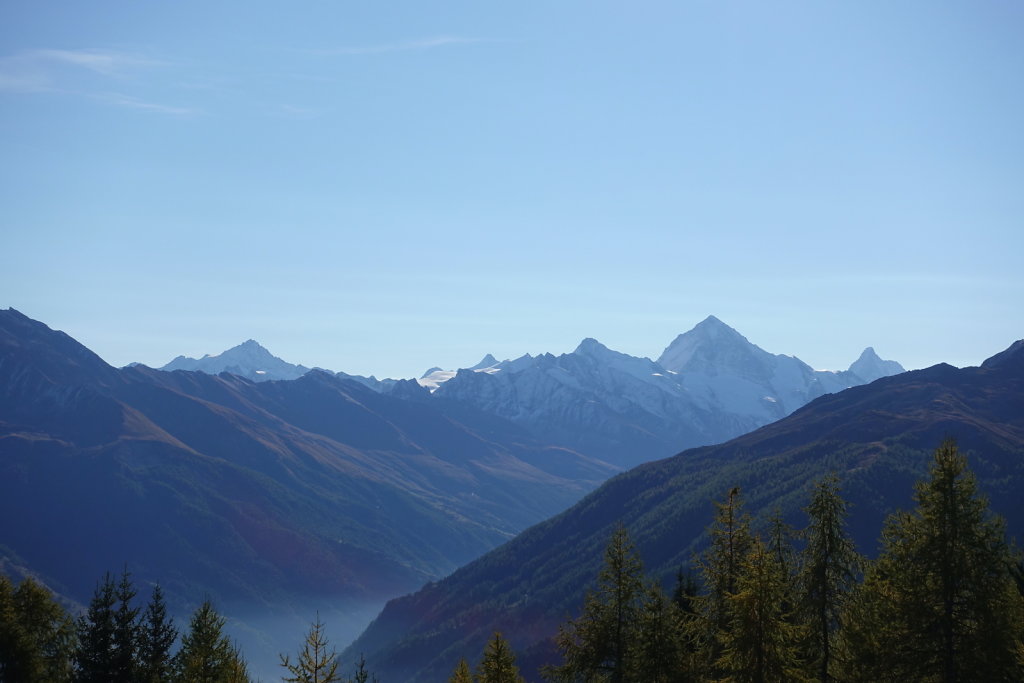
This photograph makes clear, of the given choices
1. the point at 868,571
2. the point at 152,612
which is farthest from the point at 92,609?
the point at 868,571

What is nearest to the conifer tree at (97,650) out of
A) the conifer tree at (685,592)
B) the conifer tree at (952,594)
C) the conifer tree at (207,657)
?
the conifer tree at (207,657)

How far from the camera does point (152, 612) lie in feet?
201

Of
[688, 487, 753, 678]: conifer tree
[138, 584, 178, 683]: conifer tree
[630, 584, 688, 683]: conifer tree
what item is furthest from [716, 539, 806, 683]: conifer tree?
[138, 584, 178, 683]: conifer tree

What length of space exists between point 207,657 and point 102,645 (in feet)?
25.4

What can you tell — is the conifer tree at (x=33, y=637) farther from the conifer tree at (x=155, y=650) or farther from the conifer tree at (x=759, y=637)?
the conifer tree at (x=759, y=637)

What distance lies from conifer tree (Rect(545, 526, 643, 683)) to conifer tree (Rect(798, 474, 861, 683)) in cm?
810

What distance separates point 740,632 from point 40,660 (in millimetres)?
47145

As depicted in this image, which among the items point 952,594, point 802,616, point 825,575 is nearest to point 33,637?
point 802,616

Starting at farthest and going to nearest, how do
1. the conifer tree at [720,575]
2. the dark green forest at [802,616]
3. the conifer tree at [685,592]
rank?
1. the conifer tree at [685,592]
2. the conifer tree at [720,575]
3. the dark green forest at [802,616]

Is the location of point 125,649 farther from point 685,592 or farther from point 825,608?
Result: point 825,608

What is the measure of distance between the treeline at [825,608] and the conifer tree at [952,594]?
0.05 meters

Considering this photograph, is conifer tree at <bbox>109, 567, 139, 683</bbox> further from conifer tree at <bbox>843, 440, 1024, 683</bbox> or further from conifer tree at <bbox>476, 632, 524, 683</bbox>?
conifer tree at <bbox>843, 440, 1024, 683</bbox>

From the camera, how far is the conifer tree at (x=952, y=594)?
37.4 m

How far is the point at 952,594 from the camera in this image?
3816 centimetres
